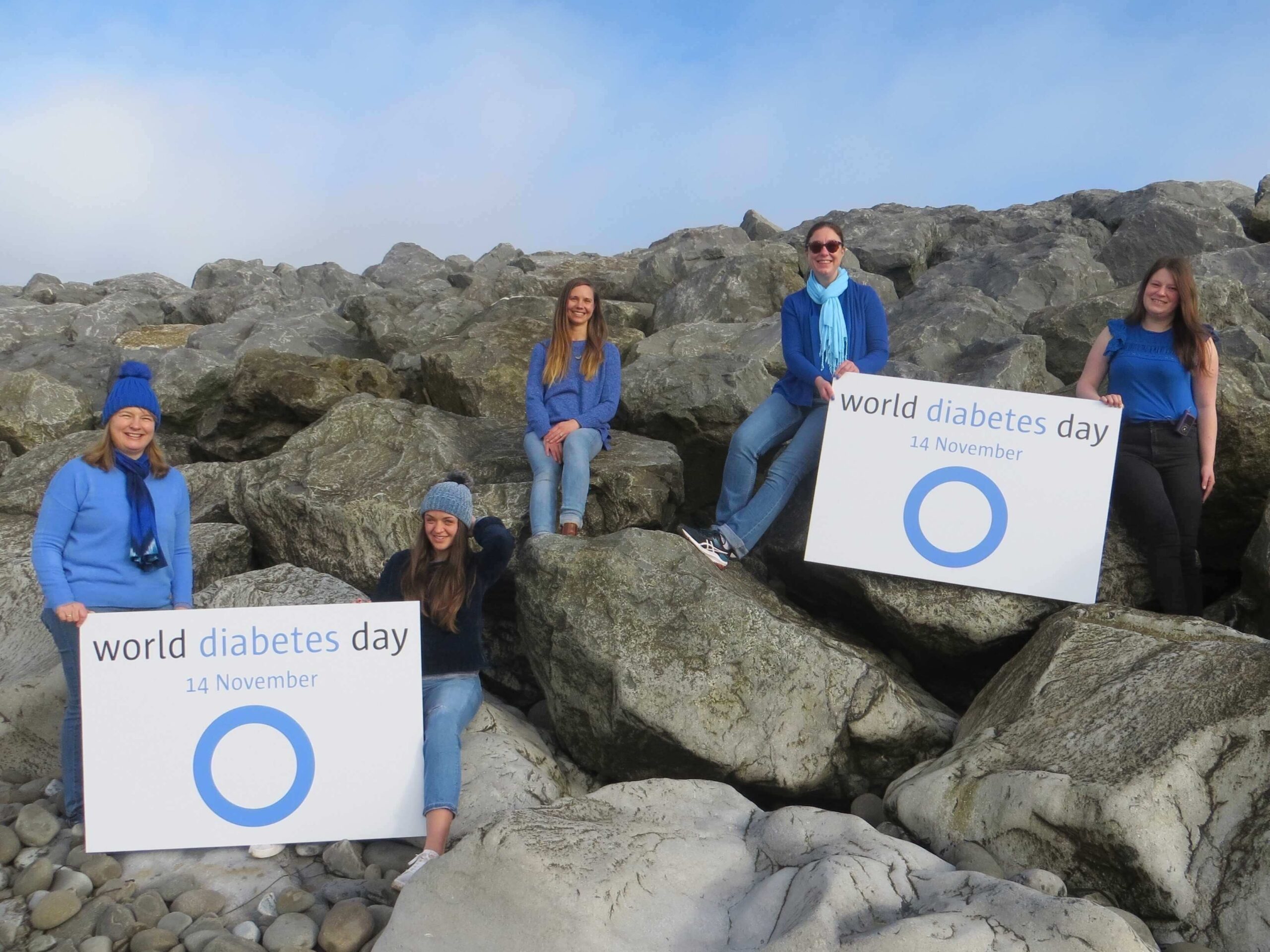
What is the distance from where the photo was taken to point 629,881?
160 inches

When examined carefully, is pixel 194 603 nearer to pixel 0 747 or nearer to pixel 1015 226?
pixel 0 747

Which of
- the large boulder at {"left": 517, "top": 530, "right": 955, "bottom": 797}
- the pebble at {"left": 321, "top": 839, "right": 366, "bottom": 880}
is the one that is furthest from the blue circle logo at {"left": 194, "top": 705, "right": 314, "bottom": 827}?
the large boulder at {"left": 517, "top": 530, "right": 955, "bottom": 797}

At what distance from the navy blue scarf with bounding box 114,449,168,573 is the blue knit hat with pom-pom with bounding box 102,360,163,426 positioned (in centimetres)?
25

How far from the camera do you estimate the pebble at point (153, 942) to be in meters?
4.41

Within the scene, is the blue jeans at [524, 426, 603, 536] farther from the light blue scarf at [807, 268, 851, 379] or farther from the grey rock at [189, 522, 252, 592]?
the grey rock at [189, 522, 252, 592]

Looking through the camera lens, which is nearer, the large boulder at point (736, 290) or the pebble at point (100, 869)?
the pebble at point (100, 869)

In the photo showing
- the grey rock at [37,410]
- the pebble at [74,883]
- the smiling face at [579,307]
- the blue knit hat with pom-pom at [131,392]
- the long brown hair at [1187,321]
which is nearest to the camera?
the pebble at [74,883]

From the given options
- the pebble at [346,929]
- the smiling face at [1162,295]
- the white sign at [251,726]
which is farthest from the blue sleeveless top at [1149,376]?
the pebble at [346,929]

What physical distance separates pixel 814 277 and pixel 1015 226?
17834 millimetres

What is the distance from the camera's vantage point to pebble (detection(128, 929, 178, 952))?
441 centimetres

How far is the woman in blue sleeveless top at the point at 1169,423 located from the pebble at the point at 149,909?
220 inches

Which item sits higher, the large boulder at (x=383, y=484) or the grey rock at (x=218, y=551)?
the large boulder at (x=383, y=484)

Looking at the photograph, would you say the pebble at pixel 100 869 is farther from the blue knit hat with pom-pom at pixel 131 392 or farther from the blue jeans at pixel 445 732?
the blue knit hat with pom-pom at pixel 131 392

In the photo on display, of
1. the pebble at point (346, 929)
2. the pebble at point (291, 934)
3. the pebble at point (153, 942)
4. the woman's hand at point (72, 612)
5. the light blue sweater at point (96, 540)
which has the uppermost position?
the light blue sweater at point (96, 540)
